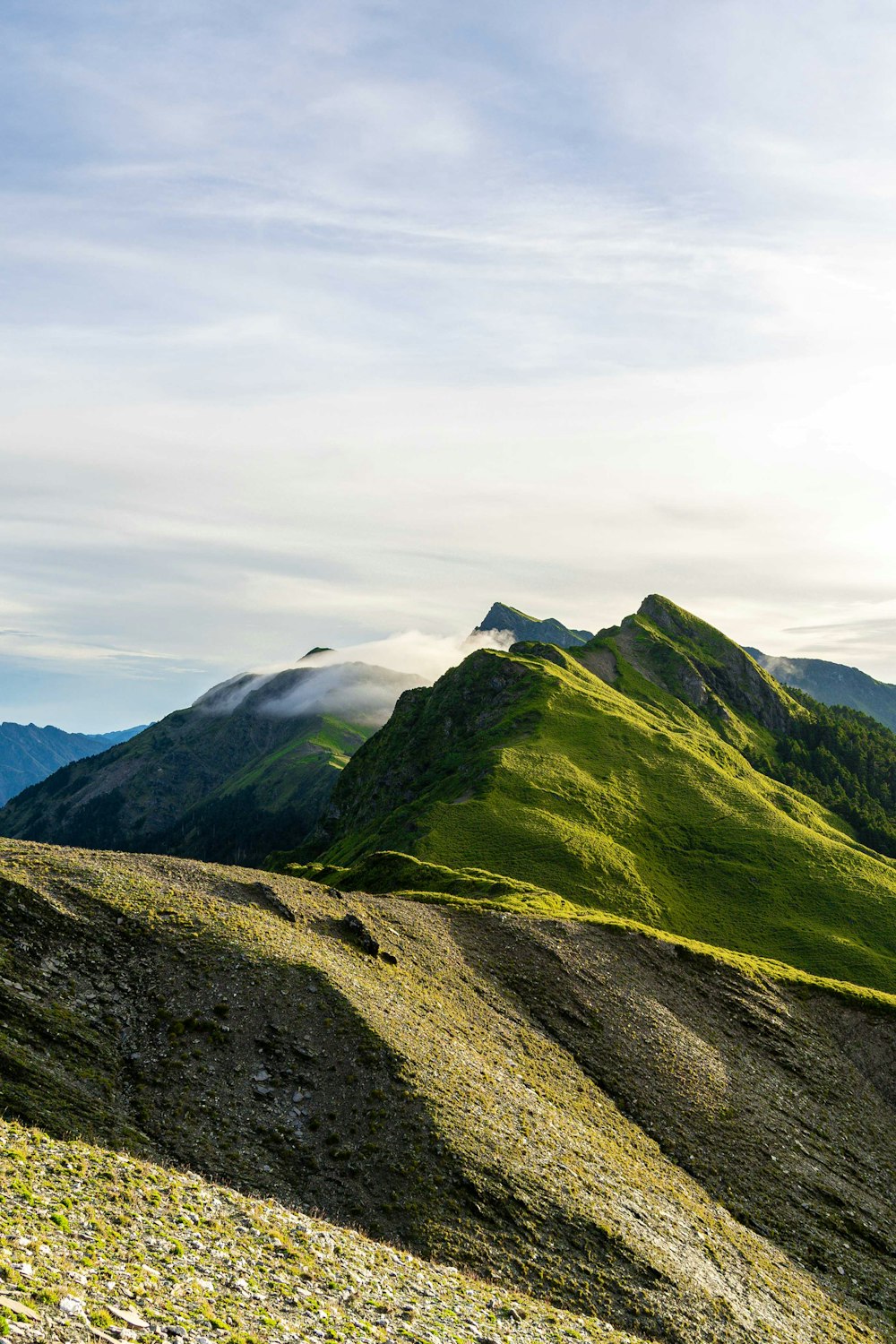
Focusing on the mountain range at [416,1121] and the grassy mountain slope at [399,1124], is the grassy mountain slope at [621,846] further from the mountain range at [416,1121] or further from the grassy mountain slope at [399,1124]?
the grassy mountain slope at [399,1124]

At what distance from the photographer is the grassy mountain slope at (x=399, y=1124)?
32000mm

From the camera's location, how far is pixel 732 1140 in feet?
198

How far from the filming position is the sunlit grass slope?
395 feet

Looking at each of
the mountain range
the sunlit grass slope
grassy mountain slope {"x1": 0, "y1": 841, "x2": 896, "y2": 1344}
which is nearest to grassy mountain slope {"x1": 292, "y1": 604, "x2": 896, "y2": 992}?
the sunlit grass slope

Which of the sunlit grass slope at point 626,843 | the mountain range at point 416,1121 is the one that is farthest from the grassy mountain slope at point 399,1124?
the sunlit grass slope at point 626,843

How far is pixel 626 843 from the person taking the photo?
462ft

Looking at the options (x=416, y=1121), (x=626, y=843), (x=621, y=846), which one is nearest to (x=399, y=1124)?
(x=416, y=1121)

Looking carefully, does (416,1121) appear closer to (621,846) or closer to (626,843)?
(621,846)

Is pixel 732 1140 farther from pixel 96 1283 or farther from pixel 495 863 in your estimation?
pixel 495 863

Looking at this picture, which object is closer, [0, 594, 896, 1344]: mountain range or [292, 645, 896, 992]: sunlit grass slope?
[0, 594, 896, 1344]: mountain range

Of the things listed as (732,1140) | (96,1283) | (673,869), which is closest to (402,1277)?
(96,1283)

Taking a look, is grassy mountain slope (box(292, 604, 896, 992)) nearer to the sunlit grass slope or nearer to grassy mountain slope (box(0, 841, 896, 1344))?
the sunlit grass slope

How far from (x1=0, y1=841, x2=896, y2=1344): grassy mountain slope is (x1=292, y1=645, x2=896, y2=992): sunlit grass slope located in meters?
26.4

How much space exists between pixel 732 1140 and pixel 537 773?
91129 millimetres
